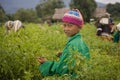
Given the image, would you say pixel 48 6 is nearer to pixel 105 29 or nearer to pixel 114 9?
pixel 114 9

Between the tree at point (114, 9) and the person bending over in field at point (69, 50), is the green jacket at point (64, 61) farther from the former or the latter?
the tree at point (114, 9)

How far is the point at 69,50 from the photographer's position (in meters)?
4.27

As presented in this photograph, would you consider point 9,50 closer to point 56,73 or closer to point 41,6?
point 56,73

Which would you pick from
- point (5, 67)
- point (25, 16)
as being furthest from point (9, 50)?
point (25, 16)

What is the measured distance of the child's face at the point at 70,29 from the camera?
466 centimetres

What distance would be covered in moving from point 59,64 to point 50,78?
29 centimetres

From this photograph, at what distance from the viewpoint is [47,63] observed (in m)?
4.57

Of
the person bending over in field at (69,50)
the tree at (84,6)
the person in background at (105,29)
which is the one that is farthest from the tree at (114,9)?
the person bending over in field at (69,50)

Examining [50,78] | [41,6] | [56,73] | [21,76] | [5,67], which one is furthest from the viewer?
[41,6]

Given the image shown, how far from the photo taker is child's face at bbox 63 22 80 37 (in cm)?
466

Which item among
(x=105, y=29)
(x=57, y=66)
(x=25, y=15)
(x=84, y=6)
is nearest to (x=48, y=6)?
(x=25, y=15)

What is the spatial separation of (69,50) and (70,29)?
0.48 metres

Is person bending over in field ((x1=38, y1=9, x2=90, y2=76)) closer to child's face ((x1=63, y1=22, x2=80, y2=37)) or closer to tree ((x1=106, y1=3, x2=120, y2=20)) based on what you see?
child's face ((x1=63, y1=22, x2=80, y2=37))

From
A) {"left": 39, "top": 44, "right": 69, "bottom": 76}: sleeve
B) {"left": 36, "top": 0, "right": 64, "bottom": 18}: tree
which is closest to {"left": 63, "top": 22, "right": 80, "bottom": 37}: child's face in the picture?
{"left": 39, "top": 44, "right": 69, "bottom": 76}: sleeve
